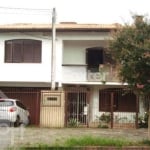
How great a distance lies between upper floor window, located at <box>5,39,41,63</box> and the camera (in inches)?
1329

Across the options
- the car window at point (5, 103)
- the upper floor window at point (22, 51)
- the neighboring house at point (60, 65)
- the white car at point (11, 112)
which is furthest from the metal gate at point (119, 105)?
the car window at point (5, 103)

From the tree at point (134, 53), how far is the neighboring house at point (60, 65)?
1308cm

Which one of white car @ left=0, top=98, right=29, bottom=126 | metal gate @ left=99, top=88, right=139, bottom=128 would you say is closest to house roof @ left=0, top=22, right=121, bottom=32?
metal gate @ left=99, top=88, right=139, bottom=128

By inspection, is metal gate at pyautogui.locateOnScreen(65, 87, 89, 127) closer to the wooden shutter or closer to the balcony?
the balcony

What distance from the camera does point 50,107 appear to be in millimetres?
27609

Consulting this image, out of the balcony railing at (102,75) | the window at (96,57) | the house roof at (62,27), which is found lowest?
the balcony railing at (102,75)

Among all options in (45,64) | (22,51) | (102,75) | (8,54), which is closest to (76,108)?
(102,75)

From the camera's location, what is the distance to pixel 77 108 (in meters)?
29.1

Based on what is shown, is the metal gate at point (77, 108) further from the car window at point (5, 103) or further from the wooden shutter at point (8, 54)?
the wooden shutter at point (8, 54)

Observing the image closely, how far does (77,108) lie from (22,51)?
7073mm

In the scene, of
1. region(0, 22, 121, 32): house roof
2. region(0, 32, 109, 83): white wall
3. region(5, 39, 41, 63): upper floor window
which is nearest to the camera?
region(0, 22, 121, 32): house roof

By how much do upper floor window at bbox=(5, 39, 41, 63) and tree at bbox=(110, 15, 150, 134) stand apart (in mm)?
15319

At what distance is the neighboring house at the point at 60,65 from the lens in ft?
107

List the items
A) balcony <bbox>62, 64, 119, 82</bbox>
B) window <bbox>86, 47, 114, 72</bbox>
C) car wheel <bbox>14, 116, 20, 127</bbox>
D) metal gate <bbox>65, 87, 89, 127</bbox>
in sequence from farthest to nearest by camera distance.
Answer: window <bbox>86, 47, 114, 72</bbox> → balcony <bbox>62, 64, 119, 82</bbox> → metal gate <bbox>65, 87, 89, 127</bbox> → car wheel <bbox>14, 116, 20, 127</bbox>
